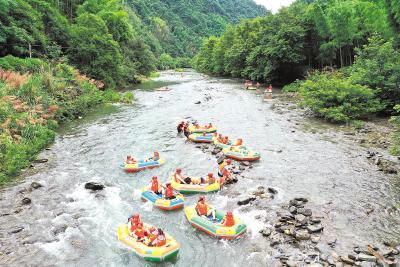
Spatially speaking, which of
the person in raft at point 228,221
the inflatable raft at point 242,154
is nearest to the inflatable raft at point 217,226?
the person in raft at point 228,221

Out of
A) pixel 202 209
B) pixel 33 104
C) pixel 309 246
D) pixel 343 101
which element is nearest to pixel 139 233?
pixel 202 209

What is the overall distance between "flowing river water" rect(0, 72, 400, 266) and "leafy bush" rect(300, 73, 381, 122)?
5.10 ft

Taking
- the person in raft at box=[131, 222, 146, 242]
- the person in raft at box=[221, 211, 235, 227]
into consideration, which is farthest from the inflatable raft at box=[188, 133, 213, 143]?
the person in raft at box=[131, 222, 146, 242]

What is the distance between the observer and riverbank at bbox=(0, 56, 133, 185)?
1952 cm

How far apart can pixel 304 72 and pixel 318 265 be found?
4218cm

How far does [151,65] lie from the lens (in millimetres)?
70938

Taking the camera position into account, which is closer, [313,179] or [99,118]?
[313,179]

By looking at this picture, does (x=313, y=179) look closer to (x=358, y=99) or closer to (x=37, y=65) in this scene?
(x=358, y=99)

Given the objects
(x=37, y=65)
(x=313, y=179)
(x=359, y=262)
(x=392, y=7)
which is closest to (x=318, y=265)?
(x=359, y=262)

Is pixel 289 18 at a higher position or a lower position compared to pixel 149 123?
higher

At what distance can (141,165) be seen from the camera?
19.6 meters

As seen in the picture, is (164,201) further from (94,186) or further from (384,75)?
(384,75)

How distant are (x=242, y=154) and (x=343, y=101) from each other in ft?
39.9

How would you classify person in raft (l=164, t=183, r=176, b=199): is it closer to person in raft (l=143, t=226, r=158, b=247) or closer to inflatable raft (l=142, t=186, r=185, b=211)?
inflatable raft (l=142, t=186, r=185, b=211)
